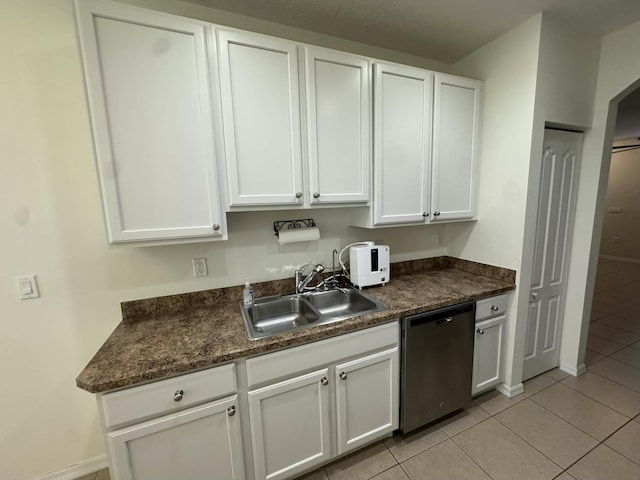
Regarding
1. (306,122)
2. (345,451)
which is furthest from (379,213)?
(345,451)

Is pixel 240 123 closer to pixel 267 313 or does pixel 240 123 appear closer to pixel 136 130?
pixel 136 130

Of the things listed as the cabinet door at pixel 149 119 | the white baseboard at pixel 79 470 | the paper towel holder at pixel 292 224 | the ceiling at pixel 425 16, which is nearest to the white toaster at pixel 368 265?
the paper towel holder at pixel 292 224

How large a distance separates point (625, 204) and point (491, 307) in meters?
6.49

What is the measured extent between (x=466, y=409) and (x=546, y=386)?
77 cm

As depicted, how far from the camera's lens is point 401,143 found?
5.83ft

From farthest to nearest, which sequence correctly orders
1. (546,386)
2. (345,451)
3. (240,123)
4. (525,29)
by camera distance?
(546,386), (525,29), (345,451), (240,123)

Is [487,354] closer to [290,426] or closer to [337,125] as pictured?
[290,426]

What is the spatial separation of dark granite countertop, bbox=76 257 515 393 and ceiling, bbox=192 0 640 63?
5.37ft

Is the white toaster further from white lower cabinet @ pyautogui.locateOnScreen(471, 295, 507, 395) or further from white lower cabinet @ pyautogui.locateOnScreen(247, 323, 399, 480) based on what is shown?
white lower cabinet @ pyautogui.locateOnScreen(471, 295, 507, 395)

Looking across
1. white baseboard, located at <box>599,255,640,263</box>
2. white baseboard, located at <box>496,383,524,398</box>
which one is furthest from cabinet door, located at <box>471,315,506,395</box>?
white baseboard, located at <box>599,255,640,263</box>

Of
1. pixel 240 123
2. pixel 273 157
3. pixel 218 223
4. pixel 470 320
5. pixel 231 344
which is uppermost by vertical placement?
pixel 240 123

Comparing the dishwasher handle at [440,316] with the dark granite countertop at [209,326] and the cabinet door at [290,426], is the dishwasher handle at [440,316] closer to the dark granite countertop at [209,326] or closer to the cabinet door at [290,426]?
the dark granite countertop at [209,326]

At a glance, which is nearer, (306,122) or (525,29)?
(306,122)

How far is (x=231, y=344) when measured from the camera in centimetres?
122
